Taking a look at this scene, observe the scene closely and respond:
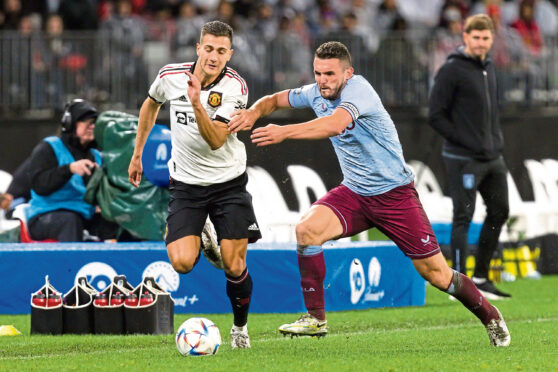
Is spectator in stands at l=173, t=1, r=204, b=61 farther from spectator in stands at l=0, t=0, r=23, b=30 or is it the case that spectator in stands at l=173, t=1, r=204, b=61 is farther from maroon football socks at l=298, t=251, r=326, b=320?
maroon football socks at l=298, t=251, r=326, b=320

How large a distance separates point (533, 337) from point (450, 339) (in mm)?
569

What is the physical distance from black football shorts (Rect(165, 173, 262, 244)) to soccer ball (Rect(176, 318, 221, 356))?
75 centimetres

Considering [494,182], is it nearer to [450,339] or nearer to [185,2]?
[450,339]

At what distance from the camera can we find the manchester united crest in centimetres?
781

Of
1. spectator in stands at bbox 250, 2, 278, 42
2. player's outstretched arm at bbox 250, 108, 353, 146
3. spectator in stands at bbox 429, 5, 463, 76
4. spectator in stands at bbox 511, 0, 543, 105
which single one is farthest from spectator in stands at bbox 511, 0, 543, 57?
player's outstretched arm at bbox 250, 108, 353, 146

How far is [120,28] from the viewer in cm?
1561

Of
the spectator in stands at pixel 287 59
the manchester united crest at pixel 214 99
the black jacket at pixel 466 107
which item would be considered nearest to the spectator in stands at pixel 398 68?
the spectator in stands at pixel 287 59

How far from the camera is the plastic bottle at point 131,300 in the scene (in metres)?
8.84

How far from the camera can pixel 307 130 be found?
7039 millimetres

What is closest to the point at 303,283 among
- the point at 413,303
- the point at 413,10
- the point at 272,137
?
the point at 272,137

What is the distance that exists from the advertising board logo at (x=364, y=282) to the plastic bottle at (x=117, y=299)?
2480mm

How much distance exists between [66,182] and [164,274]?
1.54 metres

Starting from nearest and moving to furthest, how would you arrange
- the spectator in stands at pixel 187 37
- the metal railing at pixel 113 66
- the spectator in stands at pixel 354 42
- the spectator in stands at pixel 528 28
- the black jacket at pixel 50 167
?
the black jacket at pixel 50 167 → the spectator in stands at pixel 187 37 → the metal railing at pixel 113 66 → the spectator in stands at pixel 354 42 → the spectator in stands at pixel 528 28

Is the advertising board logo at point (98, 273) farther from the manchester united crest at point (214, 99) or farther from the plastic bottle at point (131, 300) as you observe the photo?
the manchester united crest at point (214, 99)
